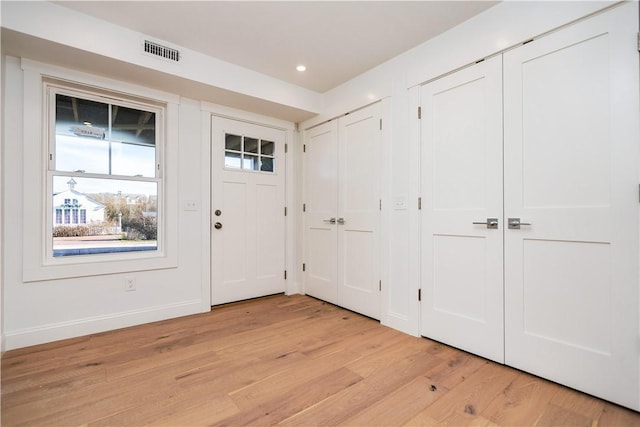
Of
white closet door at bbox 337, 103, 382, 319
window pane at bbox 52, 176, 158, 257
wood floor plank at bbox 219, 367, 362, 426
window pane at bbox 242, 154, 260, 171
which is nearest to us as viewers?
wood floor plank at bbox 219, 367, 362, 426

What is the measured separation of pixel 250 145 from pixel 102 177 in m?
1.50

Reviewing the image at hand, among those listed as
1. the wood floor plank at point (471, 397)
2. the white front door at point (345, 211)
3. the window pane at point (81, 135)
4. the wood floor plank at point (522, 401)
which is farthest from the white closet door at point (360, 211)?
the window pane at point (81, 135)

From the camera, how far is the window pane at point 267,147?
12.0 ft

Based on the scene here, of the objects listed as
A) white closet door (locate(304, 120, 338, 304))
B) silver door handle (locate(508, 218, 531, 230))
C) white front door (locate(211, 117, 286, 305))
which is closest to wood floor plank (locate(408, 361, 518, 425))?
silver door handle (locate(508, 218, 531, 230))

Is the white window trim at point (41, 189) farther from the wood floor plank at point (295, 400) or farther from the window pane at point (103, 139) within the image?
the wood floor plank at point (295, 400)

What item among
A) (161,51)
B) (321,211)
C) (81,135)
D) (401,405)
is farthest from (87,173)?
(401,405)

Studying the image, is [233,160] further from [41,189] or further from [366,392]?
[366,392]

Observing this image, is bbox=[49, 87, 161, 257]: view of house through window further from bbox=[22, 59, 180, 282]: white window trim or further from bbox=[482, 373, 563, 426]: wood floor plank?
bbox=[482, 373, 563, 426]: wood floor plank

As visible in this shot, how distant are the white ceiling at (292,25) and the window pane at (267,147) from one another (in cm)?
100

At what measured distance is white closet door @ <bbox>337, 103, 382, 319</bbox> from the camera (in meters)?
2.91

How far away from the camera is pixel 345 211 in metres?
3.23

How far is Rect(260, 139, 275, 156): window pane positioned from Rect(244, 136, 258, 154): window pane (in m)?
0.08

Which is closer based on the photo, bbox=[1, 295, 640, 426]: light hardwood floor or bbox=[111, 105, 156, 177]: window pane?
bbox=[1, 295, 640, 426]: light hardwood floor

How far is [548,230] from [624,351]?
2.29ft
